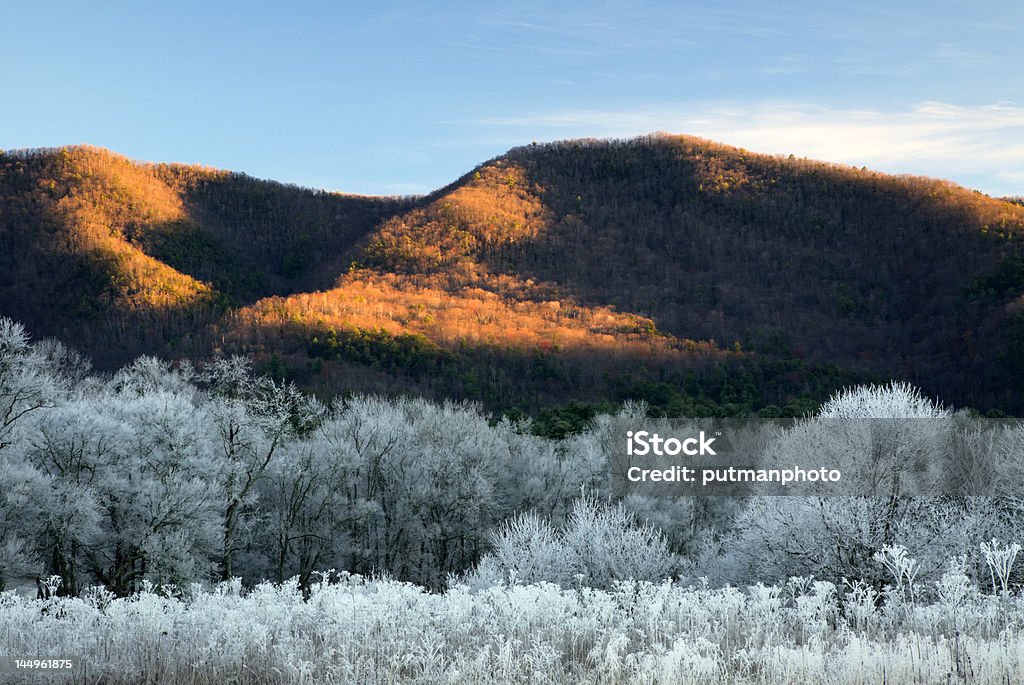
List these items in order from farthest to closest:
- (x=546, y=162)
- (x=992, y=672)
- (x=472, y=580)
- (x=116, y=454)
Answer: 1. (x=546, y=162)
2. (x=116, y=454)
3. (x=472, y=580)
4. (x=992, y=672)

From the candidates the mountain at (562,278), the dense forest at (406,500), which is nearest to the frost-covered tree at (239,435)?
the dense forest at (406,500)

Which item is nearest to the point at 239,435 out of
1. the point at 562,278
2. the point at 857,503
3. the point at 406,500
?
the point at 406,500

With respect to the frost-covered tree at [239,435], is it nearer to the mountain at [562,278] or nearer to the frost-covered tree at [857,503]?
the frost-covered tree at [857,503]

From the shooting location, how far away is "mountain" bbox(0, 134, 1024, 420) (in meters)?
105

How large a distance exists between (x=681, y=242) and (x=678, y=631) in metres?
166

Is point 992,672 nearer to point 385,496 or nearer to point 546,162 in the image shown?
point 385,496

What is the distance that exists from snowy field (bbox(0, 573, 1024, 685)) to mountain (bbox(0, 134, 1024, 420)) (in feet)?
185

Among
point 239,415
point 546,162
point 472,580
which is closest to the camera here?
point 472,580

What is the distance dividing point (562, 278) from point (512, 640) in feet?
475

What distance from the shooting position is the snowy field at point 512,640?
978 centimetres

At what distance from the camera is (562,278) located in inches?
6093

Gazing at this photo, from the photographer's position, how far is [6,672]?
10.7 metres

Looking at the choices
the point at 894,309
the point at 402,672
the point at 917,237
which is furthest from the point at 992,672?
the point at 917,237

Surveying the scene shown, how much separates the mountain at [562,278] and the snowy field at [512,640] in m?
56.5
